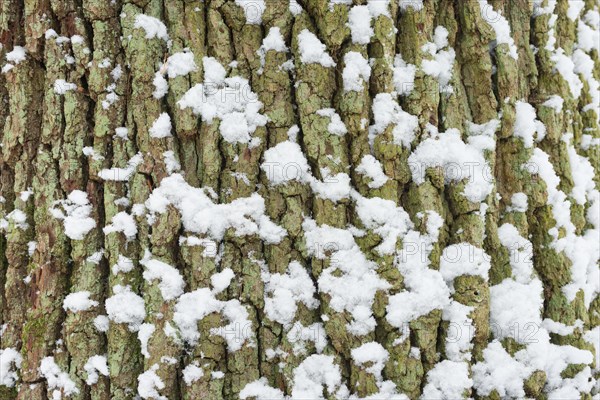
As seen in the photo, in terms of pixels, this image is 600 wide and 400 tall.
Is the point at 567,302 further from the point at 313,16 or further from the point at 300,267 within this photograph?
the point at 313,16

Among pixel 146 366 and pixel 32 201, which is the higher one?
pixel 32 201

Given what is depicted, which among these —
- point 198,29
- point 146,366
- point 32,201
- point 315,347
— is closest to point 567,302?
point 315,347

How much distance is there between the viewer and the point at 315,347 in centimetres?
147

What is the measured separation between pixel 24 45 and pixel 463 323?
171cm

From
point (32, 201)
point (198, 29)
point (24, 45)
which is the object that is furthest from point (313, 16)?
point (32, 201)

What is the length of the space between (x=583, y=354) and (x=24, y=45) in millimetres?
2138

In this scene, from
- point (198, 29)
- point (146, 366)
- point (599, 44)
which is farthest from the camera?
point (599, 44)

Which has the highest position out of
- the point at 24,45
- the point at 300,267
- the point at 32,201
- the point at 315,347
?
the point at 24,45

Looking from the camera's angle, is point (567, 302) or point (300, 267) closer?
point (300, 267)

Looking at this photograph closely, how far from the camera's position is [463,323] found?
4.94ft

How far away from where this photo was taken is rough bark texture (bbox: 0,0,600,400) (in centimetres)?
147

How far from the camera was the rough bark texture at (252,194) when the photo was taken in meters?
1.47

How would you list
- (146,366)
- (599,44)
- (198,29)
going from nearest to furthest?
1. (146,366)
2. (198,29)
3. (599,44)

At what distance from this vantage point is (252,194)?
1.52 m
